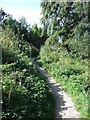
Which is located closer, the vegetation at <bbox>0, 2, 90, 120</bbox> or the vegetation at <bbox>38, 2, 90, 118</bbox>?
the vegetation at <bbox>0, 2, 90, 120</bbox>

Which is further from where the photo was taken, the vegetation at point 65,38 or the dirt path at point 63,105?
the vegetation at point 65,38

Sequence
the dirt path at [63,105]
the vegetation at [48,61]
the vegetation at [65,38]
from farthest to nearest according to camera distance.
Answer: the vegetation at [65,38]
the dirt path at [63,105]
the vegetation at [48,61]

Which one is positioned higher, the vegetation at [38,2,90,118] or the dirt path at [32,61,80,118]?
the vegetation at [38,2,90,118]

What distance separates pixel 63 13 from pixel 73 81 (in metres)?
12.8

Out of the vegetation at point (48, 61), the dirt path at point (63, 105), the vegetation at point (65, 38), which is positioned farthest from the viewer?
the vegetation at point (65, 38)

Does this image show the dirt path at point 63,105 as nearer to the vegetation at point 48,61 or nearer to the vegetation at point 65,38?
the vegetation at point 48,61

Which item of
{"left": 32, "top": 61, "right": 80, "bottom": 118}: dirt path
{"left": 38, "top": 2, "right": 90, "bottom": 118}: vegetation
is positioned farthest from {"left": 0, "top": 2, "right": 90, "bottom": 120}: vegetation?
{"left": 32, "top": 61, "right": 80, "bottom": 118}: dirt path

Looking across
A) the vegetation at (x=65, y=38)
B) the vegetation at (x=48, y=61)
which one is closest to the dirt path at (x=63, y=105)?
the vegetation at (x=48, y=61)

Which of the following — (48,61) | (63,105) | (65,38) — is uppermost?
(65,38)

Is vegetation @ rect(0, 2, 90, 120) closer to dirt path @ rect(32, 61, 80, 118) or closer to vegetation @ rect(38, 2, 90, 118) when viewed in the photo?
vegetation @ rect(38, 2, 90, 118)

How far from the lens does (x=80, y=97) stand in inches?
451

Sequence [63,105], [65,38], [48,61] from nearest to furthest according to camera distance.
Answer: [63,105]
[48,61]
[65,38]

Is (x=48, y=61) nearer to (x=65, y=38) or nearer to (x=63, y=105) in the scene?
(x=65, y=38)

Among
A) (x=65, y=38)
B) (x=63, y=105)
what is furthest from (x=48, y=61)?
(x=63, y=105)
